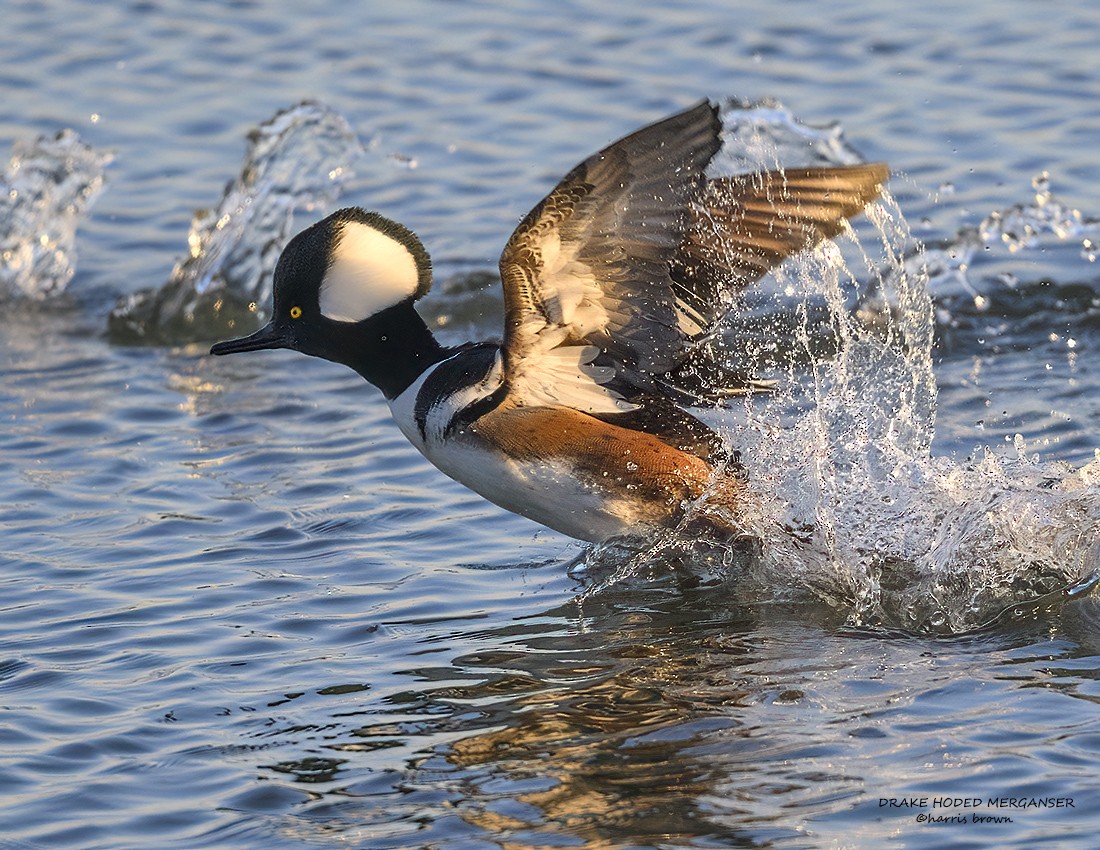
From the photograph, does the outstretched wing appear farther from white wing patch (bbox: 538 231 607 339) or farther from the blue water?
the blue water

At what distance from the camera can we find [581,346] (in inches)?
213

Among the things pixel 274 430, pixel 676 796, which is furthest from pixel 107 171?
pixel 676 796

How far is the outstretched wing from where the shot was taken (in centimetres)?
494

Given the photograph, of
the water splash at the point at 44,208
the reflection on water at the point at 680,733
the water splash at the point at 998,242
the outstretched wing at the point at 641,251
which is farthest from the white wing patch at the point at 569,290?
the water splash at the point at 44,208

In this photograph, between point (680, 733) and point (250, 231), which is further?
point (250, 231)

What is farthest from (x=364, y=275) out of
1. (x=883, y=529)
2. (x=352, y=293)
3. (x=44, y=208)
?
(x=44, y=208)

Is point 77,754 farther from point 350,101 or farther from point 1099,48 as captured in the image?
point 1099,48

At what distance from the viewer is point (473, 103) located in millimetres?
11602

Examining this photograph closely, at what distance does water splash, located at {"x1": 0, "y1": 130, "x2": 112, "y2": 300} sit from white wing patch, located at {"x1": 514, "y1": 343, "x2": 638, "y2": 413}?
5024mm

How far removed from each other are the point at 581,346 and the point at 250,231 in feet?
15.4

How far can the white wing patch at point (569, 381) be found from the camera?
5414 mm

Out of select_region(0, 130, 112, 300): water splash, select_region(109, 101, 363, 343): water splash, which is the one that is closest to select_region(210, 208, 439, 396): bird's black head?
select_region(109, 101, 363, 343): water splash

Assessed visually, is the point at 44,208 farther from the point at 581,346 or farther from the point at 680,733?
the point at 680,733

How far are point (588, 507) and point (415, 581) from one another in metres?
0.73
